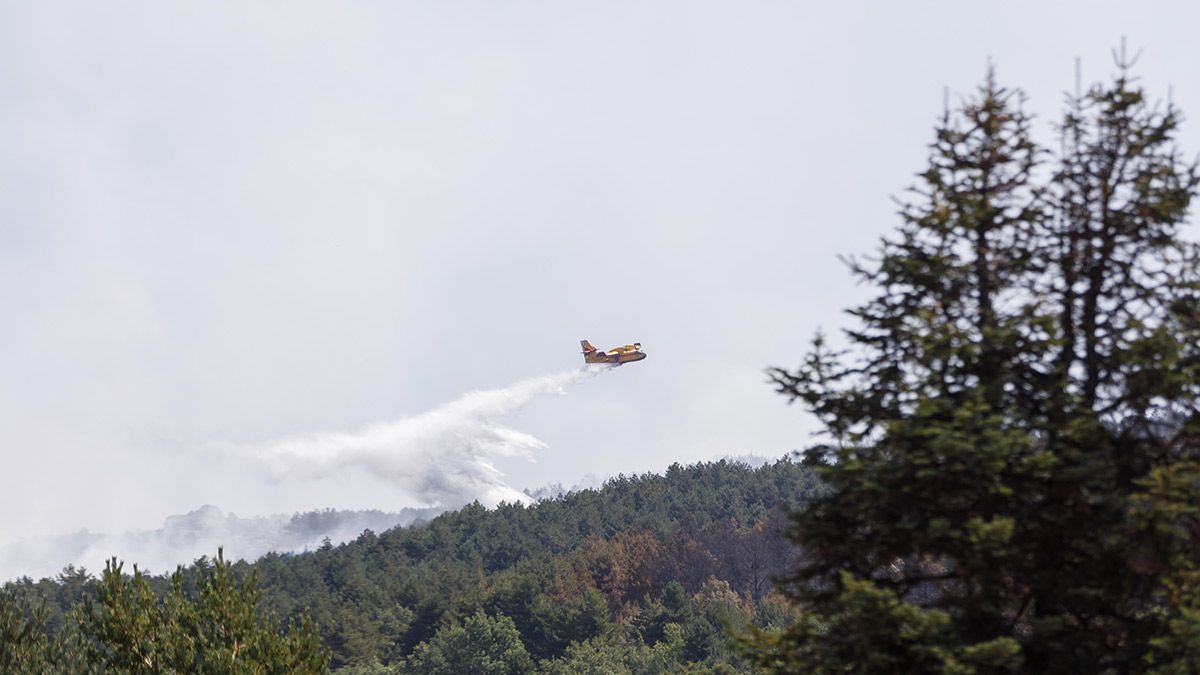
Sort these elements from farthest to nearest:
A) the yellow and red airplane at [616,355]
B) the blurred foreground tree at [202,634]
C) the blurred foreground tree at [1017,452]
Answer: the yellow and red airplane at [616,355] < the blurred foreground tree at [202,634] < the blurred foreground tree at [1017,452]

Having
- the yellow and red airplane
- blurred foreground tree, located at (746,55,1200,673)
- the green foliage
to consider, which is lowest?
blurred foreground tree, located at (746,55,1200,673)

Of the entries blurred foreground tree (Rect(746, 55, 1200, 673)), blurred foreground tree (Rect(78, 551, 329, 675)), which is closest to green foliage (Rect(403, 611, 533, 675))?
blurred foreground tree (Rect(78, 551, 329, 675))

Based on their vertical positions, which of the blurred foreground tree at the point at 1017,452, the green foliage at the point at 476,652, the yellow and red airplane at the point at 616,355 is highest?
the yellow and red airplane at the point at 616,355

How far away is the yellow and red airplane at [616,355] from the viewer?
4333 inches

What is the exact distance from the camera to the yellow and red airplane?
110062 mm

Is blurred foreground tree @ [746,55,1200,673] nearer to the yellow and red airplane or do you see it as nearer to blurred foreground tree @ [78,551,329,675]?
blurred foreground tree @ [78,551,329,675]

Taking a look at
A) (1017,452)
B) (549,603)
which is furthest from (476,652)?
(1017,452)

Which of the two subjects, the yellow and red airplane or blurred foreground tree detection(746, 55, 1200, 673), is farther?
the yellow and red airplane

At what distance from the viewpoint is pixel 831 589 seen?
17141 mm

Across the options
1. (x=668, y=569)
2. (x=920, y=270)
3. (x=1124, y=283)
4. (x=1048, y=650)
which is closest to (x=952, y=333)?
(x=920, y=270)

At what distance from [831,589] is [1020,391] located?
331 cm

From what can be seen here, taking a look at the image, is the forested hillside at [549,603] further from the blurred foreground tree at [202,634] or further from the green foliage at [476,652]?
the blurred foreground tree at [202,634]

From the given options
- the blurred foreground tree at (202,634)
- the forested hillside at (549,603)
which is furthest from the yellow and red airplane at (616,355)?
the blurred foreground tree at (202,634)

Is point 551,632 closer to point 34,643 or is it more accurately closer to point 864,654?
point 34,643
